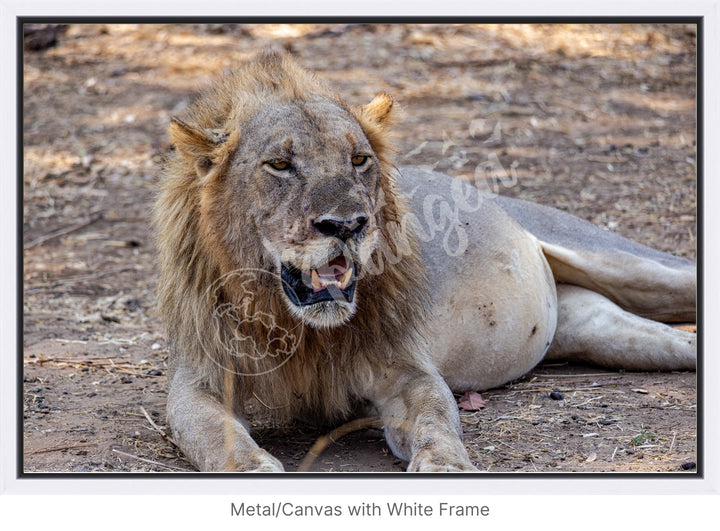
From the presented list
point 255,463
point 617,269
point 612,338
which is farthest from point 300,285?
point 617,269

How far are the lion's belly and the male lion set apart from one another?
12 mm

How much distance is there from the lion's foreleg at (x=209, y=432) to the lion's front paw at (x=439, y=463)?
1.56 feet

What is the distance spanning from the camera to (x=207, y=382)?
149 inches

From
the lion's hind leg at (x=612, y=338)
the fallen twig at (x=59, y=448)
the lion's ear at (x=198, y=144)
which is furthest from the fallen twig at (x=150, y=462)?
the lion's hind leg at (x=612, y=338)

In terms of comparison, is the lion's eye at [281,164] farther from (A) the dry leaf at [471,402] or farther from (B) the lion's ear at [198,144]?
(A) the dry leaf at [471,402]

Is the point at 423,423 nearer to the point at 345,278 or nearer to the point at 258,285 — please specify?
the point at 345,278

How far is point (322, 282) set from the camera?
331 cm

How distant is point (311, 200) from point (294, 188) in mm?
124

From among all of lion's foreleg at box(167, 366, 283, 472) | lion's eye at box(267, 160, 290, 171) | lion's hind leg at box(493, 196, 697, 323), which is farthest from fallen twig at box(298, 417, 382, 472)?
lion's hind leg at box(493, 196, 697, 323)

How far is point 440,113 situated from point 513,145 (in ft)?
3.27

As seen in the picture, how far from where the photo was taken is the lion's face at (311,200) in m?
3.18
